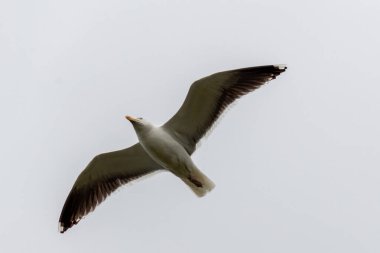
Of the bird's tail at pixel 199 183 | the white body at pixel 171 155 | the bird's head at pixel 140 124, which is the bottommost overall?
the bird's tail at pixel 199 183

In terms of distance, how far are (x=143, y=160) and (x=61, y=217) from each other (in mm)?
1666

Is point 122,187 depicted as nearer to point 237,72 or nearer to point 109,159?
point 109,159

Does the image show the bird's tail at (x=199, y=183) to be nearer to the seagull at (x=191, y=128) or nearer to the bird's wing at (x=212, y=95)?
the seagull at (x=191, y=128)

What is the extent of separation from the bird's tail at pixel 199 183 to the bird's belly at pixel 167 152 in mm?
167

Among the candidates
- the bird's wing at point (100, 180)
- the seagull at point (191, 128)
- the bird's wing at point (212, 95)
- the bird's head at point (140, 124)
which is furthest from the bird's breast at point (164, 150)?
the bird's wing at point (100, 180)

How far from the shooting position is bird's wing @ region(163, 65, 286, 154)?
35.2 feet

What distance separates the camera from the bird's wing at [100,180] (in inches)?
454

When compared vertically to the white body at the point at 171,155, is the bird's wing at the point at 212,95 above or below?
above

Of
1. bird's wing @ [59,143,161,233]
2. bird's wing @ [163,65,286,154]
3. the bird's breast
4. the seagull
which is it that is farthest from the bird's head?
bird's wing @ [59,143,161,233]

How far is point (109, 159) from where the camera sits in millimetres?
11477

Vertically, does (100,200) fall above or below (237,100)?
below

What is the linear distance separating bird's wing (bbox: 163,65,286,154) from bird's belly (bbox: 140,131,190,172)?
34 centimetres

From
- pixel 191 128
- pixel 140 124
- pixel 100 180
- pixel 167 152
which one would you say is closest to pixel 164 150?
pixel 167 152

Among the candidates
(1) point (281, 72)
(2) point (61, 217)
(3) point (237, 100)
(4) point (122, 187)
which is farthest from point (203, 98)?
(2) point (61, 217)
